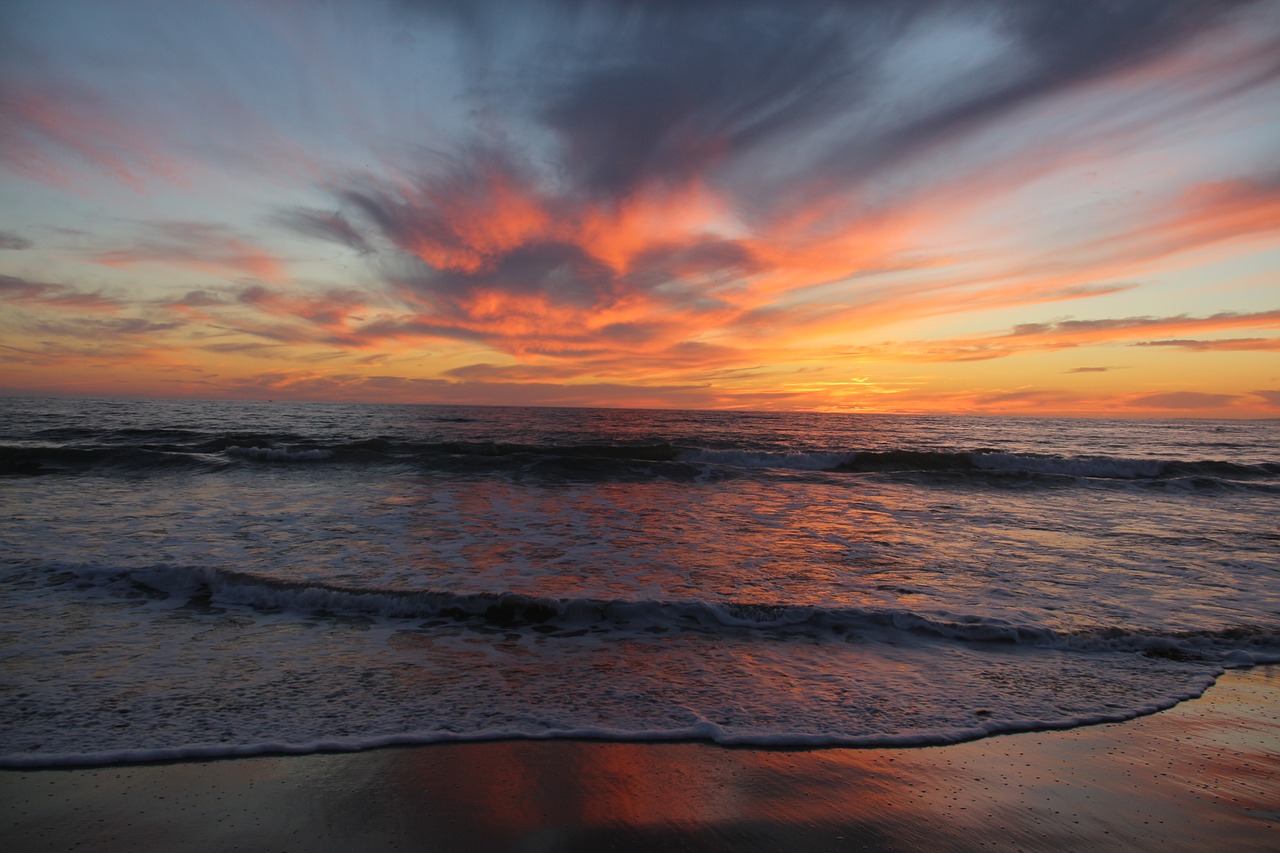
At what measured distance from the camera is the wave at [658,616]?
684 cm

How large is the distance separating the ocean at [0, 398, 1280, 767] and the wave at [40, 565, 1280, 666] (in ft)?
0.12

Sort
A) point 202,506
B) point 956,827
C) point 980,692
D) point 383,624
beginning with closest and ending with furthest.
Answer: point 956,827 → point 980,692 → point 383,624 → point 202,506

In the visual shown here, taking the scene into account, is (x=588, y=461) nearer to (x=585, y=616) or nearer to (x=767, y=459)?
(x=767, y=459)

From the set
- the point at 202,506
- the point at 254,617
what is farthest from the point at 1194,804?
the point at 202,506

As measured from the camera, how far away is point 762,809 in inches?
147

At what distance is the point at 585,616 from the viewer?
24.2 ft

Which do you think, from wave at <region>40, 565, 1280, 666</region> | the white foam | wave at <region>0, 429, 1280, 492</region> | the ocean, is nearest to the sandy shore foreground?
the ocean

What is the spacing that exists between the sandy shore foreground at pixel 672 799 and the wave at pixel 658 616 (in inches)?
89.0

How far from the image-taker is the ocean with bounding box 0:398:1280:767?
4.84 meters

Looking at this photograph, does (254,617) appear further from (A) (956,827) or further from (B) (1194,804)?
(B) (1194,804)

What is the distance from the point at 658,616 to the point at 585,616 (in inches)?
36.1

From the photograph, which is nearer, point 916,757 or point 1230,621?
point 916,757

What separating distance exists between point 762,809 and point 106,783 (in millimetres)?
4336

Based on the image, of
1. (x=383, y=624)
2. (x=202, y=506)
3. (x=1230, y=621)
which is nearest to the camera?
(x=383, y=624)
